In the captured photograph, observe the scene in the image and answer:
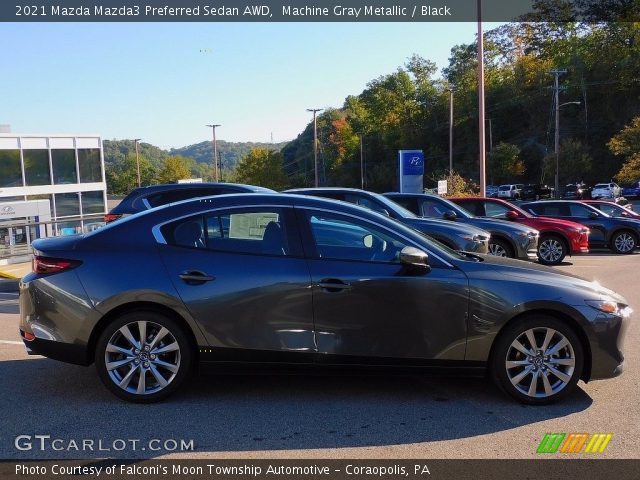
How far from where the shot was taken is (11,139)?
88.3 ft

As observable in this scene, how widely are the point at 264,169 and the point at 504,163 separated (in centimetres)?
2894

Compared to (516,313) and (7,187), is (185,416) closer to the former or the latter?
Answer: (516,313)

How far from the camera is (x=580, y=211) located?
57.1 ft

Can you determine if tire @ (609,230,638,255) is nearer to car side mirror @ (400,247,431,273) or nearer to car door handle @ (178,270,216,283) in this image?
car side mirror @ (400,247,431,273)

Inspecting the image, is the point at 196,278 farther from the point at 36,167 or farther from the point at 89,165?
the point at 89,165

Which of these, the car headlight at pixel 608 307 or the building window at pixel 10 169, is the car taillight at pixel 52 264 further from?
the building window at pixel 10 169

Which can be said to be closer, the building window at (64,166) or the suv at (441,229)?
the suv at (441,229)

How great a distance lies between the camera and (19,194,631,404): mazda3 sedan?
15.8 feet

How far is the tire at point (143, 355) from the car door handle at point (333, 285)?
3.65ft

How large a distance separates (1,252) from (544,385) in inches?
560

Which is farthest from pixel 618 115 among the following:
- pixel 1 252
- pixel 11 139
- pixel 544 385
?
pixel 544 385

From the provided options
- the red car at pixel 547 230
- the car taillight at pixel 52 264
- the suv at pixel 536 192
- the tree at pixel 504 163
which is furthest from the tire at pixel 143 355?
the tree at pixel 504 163

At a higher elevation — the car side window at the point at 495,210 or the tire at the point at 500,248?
the car side window at the point at 495,210

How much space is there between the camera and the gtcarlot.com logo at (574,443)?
4.09m
